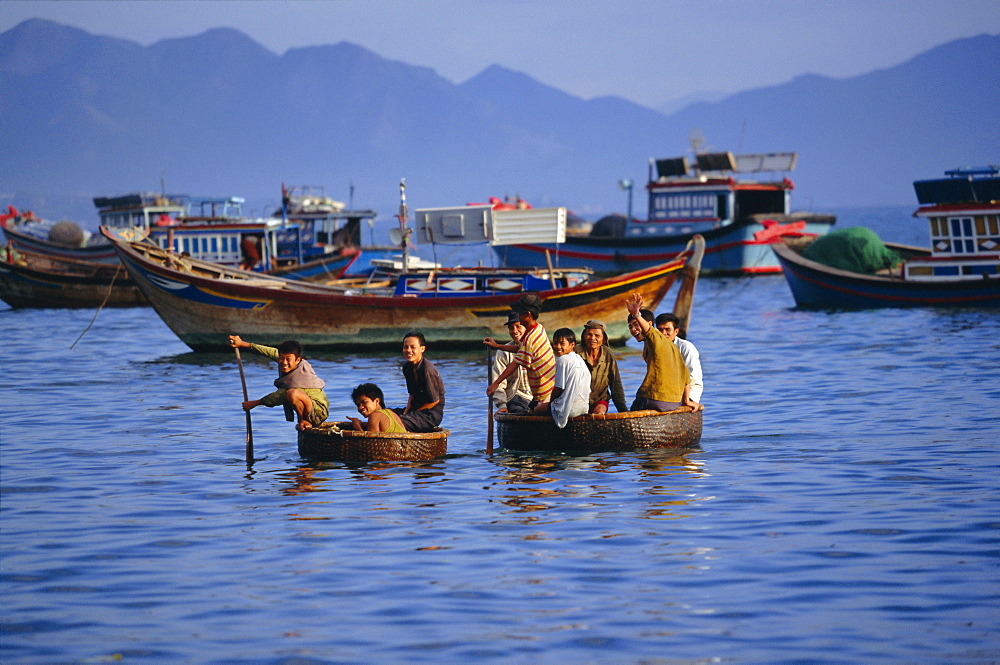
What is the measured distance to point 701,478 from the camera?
11.5 meters

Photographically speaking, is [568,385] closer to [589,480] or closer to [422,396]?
[589,480]

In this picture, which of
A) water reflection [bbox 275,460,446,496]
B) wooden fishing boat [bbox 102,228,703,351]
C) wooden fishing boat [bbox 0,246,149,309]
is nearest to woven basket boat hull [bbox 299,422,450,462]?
water reflection [bbox 275,460,446,496]

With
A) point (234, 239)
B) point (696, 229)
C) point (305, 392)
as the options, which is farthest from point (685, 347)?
point (696, 229)

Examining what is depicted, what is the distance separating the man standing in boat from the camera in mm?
12188

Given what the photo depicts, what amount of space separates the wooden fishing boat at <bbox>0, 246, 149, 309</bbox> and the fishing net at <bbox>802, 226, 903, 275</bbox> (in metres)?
19.5

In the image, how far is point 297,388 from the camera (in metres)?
12.2

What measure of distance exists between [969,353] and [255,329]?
12.7 m

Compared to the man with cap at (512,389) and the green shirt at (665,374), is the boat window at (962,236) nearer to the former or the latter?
the green shirt at (665,374)

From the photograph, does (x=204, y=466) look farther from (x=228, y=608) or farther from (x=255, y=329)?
(x=255, y=329)

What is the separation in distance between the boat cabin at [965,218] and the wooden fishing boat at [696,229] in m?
18.5

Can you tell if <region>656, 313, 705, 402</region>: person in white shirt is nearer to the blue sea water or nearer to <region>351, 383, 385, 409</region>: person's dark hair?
the blue sea water

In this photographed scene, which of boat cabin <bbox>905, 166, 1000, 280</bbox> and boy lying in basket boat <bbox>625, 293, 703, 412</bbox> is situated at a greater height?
boat cabin <bbox>905, 166, 1000, 280</bbox>

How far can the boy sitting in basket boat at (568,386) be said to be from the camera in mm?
11867

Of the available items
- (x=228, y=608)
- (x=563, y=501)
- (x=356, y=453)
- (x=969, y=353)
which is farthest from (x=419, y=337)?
(x=969, y=353)
